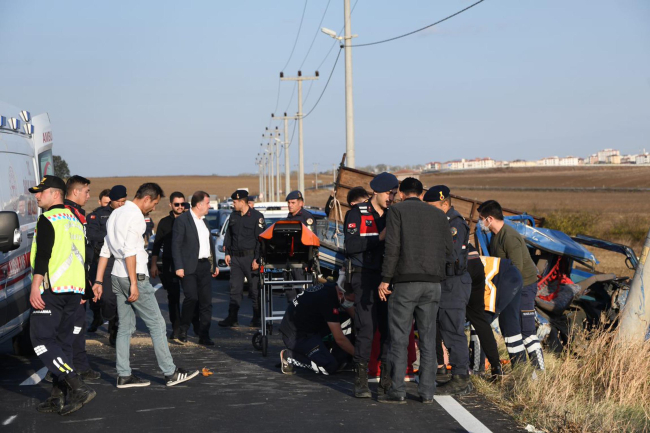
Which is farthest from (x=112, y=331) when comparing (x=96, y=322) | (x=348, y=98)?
(x=348, y=98)

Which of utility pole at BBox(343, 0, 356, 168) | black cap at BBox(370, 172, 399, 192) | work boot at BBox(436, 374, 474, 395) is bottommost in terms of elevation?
work boot at BBox(436, 374, 474, 395)

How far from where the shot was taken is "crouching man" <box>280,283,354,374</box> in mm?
8242

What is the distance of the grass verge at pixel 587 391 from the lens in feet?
20.2

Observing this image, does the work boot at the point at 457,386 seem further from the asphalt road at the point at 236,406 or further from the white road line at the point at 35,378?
the white road line at the point at 35,378

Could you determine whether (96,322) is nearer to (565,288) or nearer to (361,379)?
(361,379)

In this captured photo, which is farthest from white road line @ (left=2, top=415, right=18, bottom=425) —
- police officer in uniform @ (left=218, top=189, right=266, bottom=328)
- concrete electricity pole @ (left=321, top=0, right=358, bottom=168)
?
concrete electricity pole @ (left=321, top=0, right=358, bottom=168)

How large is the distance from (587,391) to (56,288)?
16.1 feet

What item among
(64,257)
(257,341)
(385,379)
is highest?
(64,257)

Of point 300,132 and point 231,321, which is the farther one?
point 300,132

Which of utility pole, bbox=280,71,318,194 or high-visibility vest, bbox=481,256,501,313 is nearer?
high-visibility vest, bbox=481,256,501,313

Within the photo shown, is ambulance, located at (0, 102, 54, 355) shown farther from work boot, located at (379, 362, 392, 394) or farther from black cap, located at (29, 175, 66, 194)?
work boot, located at (379, 362, 392, 394)

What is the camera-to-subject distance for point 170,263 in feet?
35.5

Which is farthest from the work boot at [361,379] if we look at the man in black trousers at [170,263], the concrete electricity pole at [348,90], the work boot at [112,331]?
the concrete electricity pole at [348,90]

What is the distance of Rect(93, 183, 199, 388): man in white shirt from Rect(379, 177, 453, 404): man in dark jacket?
7.25 ft
